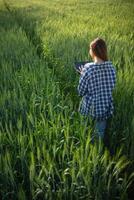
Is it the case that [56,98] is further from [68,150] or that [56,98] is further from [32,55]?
[32,55]

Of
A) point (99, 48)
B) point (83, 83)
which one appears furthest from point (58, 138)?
point (99, 48)

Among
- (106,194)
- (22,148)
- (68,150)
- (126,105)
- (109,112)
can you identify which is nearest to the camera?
(106,194)

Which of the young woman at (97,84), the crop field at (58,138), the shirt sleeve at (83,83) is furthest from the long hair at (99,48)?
the crop field at (58,138)

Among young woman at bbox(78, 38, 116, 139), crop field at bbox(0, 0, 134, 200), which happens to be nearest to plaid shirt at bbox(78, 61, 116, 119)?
young woman at bbox(78, 38, 116, 139)

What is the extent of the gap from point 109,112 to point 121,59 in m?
2.29

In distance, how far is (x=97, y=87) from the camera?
2.96 metres

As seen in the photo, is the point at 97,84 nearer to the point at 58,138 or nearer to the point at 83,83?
the point at 83,83

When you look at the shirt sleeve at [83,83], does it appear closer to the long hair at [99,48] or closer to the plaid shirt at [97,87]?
the plaid shirt at [97,87]

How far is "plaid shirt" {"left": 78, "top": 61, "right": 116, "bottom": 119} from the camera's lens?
2.92m

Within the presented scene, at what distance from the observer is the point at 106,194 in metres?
2.32

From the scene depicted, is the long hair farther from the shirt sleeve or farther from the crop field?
the crop field

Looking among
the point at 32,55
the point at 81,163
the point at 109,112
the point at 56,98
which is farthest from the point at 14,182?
the point at 32,55

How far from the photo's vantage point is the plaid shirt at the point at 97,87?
2.92 meters

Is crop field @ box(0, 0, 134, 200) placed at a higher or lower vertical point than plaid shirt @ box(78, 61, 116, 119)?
lower
